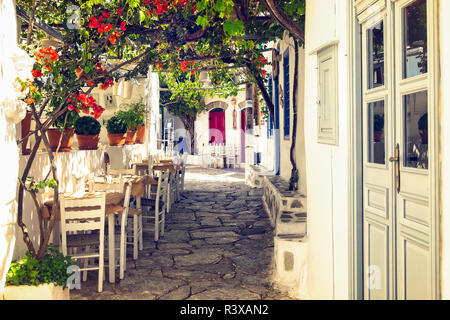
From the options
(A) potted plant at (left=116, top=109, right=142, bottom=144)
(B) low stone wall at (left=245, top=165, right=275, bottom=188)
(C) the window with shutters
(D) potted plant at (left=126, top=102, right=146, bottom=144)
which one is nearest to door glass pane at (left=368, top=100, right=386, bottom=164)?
(C) the window with shutters

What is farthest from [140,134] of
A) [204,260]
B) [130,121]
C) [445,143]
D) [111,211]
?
[445,143]

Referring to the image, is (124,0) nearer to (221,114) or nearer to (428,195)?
(428,195)

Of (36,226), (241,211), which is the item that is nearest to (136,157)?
(241,211)

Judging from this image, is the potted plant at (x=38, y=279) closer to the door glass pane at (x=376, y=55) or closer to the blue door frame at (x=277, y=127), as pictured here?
the door glass pane at (x=376, y=55)

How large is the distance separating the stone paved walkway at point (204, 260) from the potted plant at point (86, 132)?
1.82 m

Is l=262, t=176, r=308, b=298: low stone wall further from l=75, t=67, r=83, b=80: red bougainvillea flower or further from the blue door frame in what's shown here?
the blue door frame

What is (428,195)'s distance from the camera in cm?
215

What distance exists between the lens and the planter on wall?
3594 mm

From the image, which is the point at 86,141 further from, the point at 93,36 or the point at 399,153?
the point at 399,153

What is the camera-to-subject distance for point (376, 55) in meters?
2.82

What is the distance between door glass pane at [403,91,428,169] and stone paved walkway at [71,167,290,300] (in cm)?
234

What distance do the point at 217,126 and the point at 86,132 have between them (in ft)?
47.2

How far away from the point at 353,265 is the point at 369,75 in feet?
3.96
